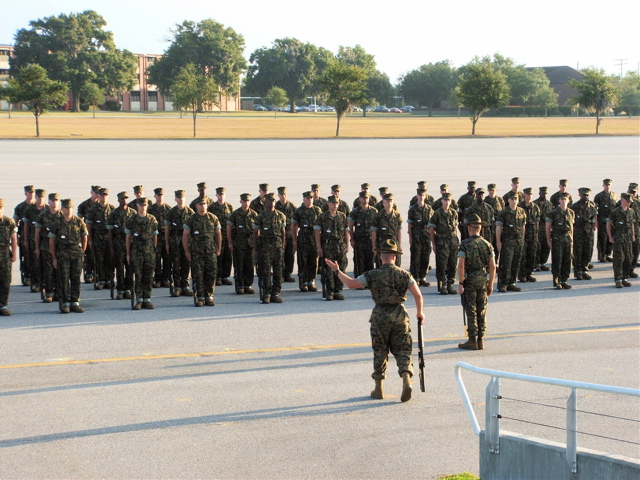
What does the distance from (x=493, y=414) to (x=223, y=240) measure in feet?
31.2

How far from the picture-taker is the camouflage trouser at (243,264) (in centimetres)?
1428

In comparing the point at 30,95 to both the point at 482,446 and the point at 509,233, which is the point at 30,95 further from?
the point at 482,446

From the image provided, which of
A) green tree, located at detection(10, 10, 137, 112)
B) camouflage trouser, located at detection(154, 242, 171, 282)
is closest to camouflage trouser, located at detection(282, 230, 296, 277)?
camouflage trouser, located at detection(154, 242, 171, 282)

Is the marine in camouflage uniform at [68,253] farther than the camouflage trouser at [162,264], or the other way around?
the camouflage trouser at [162,264]

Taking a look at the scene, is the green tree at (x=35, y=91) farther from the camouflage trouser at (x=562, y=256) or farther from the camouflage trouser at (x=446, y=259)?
the camouflage trouser at (x=562, y=256)

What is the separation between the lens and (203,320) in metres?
12.1

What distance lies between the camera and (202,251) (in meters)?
13.2

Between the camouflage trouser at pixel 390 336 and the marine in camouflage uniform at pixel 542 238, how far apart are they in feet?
27.4

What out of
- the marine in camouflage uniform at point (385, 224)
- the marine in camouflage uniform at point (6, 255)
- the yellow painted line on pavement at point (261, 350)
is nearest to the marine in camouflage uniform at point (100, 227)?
the marine in camouflage uniform at point (6, 255)

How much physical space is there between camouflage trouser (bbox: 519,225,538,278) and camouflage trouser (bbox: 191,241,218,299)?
5.74m

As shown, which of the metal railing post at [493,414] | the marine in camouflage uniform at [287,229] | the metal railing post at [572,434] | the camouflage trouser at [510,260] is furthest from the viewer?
the marine in camouflage uniform at [287,229]

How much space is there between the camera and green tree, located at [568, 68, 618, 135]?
72188 mm

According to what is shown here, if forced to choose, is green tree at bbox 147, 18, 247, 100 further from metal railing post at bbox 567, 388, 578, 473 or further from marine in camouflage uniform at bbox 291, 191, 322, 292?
metal railing post at bbox 567, 388, 578, 473

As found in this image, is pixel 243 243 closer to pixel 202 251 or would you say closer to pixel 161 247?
pixel 202 251
